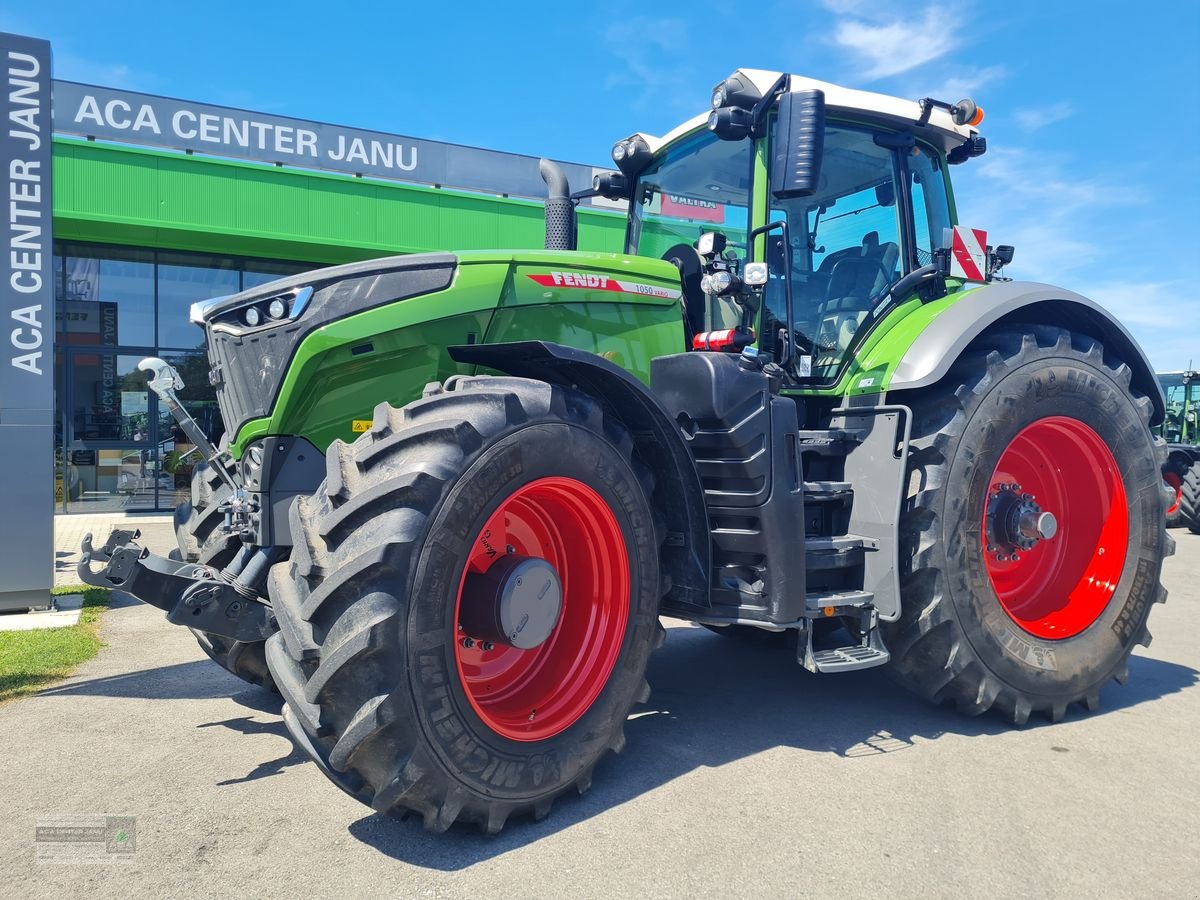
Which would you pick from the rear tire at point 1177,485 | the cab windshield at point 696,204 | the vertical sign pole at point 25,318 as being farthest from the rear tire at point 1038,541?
the rear tire at point 1177,485

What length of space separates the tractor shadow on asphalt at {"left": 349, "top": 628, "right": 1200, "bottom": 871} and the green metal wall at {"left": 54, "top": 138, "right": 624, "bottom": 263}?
9.26 meters

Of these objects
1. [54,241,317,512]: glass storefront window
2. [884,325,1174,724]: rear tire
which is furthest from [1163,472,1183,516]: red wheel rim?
[54,241,317,512]: glass storefront window

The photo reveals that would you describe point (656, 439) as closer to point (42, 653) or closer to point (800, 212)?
point (800, 212)

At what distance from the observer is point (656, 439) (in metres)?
3.55

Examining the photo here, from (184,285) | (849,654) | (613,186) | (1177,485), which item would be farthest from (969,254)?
(184,285)

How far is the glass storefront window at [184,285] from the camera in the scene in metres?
14.1

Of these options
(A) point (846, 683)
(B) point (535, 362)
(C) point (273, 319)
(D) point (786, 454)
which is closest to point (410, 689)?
(B) point (535, 362)

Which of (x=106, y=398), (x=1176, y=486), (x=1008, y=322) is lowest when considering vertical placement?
(x=1176, y=486)

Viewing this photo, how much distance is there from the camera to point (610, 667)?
331cm

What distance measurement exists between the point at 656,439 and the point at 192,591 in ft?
5.96

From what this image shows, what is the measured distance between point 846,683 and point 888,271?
7.42 feet

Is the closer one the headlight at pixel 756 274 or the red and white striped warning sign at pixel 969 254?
the headlight at pixel 756 274

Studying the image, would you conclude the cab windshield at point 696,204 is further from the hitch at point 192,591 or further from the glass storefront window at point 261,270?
Result: the glass storefront window at point 261,270

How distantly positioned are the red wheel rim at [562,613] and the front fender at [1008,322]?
168 cm
